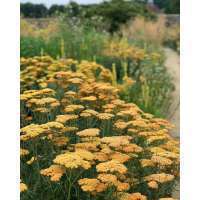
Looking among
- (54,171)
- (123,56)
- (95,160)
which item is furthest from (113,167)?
(123,56)

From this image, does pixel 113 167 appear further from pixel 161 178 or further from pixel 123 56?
pixel 123 56

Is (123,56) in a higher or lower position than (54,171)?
higher

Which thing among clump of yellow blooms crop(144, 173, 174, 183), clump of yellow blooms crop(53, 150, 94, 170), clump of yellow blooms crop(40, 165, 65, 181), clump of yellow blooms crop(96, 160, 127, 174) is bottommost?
clump of yellow blooms crop(144, 173, 174, 183)

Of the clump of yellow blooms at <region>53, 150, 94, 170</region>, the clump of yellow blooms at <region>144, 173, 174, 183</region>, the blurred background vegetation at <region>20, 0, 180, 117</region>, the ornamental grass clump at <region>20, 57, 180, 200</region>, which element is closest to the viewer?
the clump of yellow blooms at <region>53, 150, 94, 170</region>

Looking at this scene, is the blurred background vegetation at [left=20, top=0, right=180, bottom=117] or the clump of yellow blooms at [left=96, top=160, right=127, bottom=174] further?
the blurred background vegetation at [left=20, top=0, right=180, bottom=117]

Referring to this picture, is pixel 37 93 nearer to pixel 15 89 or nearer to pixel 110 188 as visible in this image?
pixel 110 188

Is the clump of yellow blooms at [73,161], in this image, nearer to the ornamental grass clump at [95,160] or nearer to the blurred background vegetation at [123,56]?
the ornamental grass clump at [95,160]

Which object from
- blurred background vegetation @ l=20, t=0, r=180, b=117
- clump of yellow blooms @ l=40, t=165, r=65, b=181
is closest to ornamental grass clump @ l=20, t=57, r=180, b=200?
clump of yellow blooms @ l=40, t=165, r=65, b=181

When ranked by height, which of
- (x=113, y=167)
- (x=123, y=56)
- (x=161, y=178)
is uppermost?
(x=123, y=56)

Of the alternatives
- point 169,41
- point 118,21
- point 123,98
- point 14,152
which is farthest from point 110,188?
point 118,21

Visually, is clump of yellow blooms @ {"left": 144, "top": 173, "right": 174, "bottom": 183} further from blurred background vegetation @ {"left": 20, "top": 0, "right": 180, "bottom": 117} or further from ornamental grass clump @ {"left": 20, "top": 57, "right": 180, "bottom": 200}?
blurred background vegetation @ {"left": 20, "top": 0, "right": 180, "bottom": 117}

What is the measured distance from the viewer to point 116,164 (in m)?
2.90

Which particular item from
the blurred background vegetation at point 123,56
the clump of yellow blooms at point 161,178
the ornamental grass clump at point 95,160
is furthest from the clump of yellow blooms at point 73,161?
the blurred background vegetation at point 123,56

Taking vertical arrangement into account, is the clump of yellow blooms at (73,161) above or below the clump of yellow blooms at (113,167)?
above
